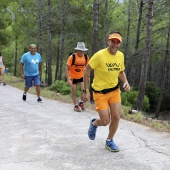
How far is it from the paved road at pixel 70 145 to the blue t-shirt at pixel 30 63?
7.70 feet

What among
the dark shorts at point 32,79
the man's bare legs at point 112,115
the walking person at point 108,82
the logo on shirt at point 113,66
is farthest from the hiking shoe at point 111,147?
the dark shorts at point 32,79

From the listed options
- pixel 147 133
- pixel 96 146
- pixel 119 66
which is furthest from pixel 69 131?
pixel 119 66

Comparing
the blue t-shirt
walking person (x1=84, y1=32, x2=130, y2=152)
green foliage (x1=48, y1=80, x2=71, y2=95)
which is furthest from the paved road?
green foliage (x1=48, y1=80, x2=71, y2=95)

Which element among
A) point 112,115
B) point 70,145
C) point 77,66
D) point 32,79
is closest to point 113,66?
point 112,115

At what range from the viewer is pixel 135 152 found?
516 cm

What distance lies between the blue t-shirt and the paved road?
92.4 inches

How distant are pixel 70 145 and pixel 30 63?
5.18 meters

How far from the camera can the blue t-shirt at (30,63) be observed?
33.0 feet

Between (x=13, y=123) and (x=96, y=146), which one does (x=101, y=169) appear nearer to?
(x=96, y=146)

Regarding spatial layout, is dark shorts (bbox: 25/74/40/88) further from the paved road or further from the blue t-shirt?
the paved road

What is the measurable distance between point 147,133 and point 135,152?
1.36 metres

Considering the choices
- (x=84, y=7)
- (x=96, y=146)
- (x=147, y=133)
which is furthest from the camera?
(x=84, y=7)

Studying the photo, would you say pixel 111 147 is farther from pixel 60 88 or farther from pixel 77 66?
pixel 60 88

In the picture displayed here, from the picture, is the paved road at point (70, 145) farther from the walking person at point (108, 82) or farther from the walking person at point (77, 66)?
the walking person at point (77, 66)
